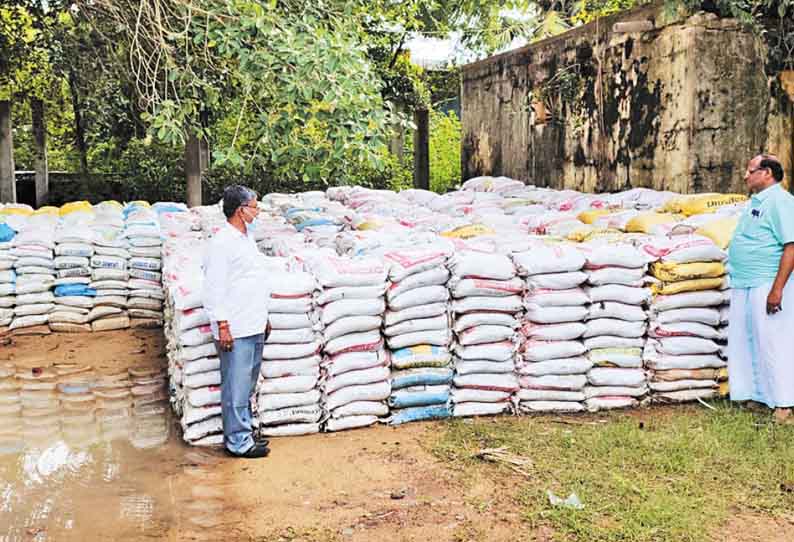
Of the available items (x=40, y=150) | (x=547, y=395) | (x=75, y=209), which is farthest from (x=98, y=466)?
(x=40, y=150)

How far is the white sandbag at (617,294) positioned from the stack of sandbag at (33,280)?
5214 millimetres

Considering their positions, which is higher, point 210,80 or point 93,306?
point 210,80

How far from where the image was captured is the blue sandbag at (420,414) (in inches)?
204

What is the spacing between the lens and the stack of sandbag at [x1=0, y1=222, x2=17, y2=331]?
768cm

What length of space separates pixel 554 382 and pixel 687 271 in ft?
3.85

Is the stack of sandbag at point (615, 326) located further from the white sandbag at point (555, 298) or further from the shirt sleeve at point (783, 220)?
the shirt sleeve at point (783, 220)

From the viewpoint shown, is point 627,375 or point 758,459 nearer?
point 758,459

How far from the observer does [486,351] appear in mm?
5230

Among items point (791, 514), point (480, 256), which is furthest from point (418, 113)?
point (791, 514)

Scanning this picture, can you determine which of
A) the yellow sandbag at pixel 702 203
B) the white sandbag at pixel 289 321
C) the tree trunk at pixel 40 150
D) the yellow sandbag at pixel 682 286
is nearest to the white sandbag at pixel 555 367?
the yellow sandbag at pixel 682 286

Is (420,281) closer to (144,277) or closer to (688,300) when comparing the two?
(688,300)

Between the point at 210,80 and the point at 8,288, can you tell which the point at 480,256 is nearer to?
the point at 210,80

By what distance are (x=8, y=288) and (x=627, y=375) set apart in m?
5.74

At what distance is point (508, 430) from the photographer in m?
5.02
